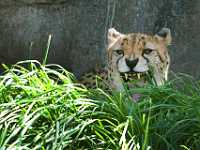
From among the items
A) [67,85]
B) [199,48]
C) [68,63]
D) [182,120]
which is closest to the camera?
[182,120]

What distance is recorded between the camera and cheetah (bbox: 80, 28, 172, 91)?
20.6 feet

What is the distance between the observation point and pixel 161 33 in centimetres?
675

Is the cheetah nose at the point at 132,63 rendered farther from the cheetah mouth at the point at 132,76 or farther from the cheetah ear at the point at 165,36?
the cheetah ear at the point at 165,36

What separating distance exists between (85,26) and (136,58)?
2160 mm

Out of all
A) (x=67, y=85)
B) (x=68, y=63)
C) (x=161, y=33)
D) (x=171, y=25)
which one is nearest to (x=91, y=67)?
(x=68, y=63)

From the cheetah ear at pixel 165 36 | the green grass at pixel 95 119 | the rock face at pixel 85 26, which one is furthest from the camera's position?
the rock face at pixel 85 26

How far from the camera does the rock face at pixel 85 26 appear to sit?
804cm

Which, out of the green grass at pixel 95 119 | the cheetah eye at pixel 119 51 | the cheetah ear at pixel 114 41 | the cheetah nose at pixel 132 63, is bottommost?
the green grass at pixel 95 119

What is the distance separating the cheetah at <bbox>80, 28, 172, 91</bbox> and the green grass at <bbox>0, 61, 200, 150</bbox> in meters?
1.09

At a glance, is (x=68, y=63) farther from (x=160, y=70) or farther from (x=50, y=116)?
(x=50, y=116)

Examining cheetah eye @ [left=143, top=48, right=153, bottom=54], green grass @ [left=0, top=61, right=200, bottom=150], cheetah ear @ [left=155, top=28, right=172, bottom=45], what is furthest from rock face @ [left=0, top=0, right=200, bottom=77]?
green grass @ [left=0, top=61, right=200, bottom=150]

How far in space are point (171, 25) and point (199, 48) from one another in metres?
0.38

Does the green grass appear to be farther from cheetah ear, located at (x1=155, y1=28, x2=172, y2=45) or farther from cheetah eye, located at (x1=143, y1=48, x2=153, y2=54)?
cheetah ear, located at (x1=155, y1=28, x2=172, y2=45)

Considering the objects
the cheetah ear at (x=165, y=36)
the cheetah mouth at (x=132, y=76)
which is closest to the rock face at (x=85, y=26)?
the cheetah ear at (x=165, y=36)
